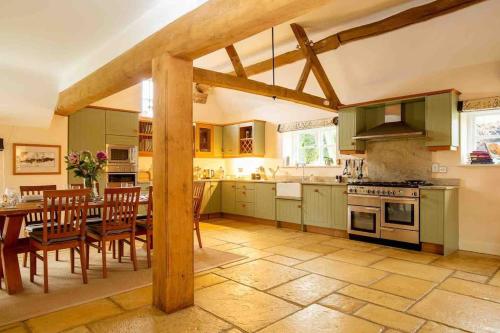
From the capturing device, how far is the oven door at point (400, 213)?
15.1 feet

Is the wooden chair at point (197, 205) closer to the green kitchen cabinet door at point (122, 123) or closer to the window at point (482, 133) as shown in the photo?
the green kitchen cabinet door at point (122, 123)

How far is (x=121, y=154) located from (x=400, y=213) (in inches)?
183

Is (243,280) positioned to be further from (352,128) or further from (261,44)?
(261,44)

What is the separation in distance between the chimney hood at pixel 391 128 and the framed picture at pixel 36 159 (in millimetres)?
4823

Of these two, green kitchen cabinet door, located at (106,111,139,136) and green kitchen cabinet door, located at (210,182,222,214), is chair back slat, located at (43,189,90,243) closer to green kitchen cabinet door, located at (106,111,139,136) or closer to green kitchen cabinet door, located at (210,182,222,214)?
green kitchen cabinet door, located at (106,111,139,136)

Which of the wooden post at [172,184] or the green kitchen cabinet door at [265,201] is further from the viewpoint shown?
the green kitchen cabinet door at [265,201]

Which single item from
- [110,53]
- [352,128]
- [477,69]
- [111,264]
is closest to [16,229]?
[111,264]

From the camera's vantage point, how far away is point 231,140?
7805mm

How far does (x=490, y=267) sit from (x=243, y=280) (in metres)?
2.85

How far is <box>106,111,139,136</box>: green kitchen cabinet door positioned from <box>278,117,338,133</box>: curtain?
285 cm

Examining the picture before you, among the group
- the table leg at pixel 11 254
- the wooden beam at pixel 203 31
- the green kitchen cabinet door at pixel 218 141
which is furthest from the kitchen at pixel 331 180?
the green kitchen cabinet door at pixel 218 141

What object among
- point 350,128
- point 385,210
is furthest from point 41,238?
point 350,128

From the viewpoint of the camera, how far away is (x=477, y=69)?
455 centimetres

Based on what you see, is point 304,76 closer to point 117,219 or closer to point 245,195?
point 245,195
